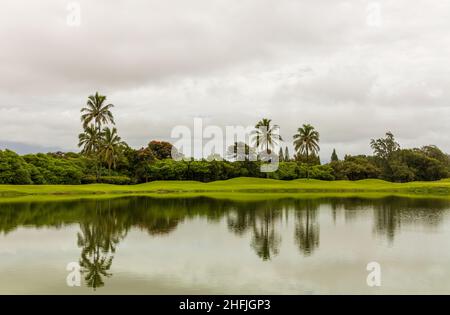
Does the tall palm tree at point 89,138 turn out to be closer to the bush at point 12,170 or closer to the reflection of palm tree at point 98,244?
the bush at point 12,170

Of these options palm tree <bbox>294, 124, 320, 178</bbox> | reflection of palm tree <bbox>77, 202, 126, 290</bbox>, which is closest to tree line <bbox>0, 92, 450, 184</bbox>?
palm tree <bbox>294, 124, 320, 178</bbox>

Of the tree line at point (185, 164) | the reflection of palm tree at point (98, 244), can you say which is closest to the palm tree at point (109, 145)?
the tree line at point (185, 164)

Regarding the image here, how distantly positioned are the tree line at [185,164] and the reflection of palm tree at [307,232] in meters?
60.7

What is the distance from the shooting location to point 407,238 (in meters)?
25.5

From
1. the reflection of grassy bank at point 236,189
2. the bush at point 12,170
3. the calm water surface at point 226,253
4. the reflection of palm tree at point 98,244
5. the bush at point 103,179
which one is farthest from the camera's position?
the bush at point 103,179

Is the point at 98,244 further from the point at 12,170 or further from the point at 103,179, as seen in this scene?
the point at 103,179

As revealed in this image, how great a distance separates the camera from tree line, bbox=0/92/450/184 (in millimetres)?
88750

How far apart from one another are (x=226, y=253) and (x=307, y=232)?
8897 mm

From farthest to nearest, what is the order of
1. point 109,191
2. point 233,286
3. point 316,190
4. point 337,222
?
point 316,190, point 109,191, point 337,222, point 233,286

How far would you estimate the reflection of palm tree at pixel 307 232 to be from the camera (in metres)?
23.0

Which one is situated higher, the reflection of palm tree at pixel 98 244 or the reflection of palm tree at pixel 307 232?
the reflection of palm tree at pixel 307 232

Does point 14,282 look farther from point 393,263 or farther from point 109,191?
point 109,191
